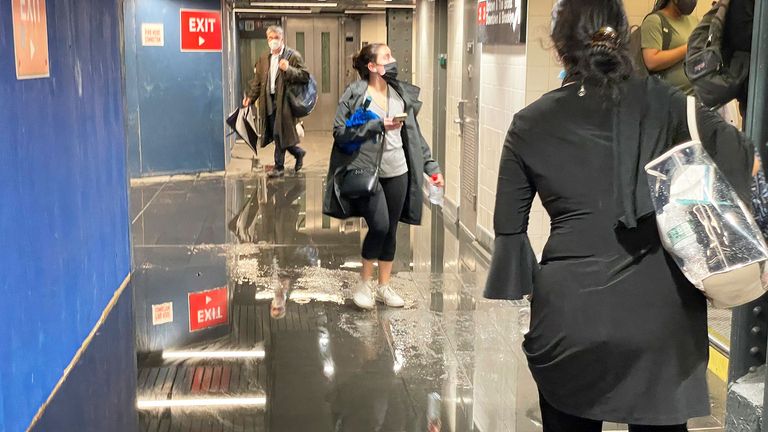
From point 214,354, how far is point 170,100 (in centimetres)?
704

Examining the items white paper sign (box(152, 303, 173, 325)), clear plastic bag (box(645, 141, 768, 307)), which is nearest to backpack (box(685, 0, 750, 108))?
clear plastic bag (box(645, 141, 768, 307))

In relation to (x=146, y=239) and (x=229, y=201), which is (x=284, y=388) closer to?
(x=146, y=239)

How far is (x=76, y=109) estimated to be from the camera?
466 cm

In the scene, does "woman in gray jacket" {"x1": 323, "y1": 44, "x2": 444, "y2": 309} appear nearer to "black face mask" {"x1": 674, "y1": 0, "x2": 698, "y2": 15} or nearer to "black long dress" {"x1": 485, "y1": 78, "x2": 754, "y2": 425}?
"black face mask" {"x1": 674, "y1": 0, "x2": 698, "y2": 15}

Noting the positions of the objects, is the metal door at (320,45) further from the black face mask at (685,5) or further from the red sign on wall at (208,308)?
the black face mask at (685,5)

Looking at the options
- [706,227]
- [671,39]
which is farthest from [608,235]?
[671,39]

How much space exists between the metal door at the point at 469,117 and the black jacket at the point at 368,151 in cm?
223

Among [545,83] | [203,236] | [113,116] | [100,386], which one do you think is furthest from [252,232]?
[100,386]

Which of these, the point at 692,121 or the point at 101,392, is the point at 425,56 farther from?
the point at 692,121

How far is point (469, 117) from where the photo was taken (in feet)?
25.5

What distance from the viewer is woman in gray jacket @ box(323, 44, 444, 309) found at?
5.13 m

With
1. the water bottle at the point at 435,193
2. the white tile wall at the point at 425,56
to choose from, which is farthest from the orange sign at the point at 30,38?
the white tile wall at the point at 425,56

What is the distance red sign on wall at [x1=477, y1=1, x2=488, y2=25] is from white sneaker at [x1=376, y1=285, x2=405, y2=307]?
2.61 metres

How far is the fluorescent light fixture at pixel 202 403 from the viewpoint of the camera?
3982 mm
